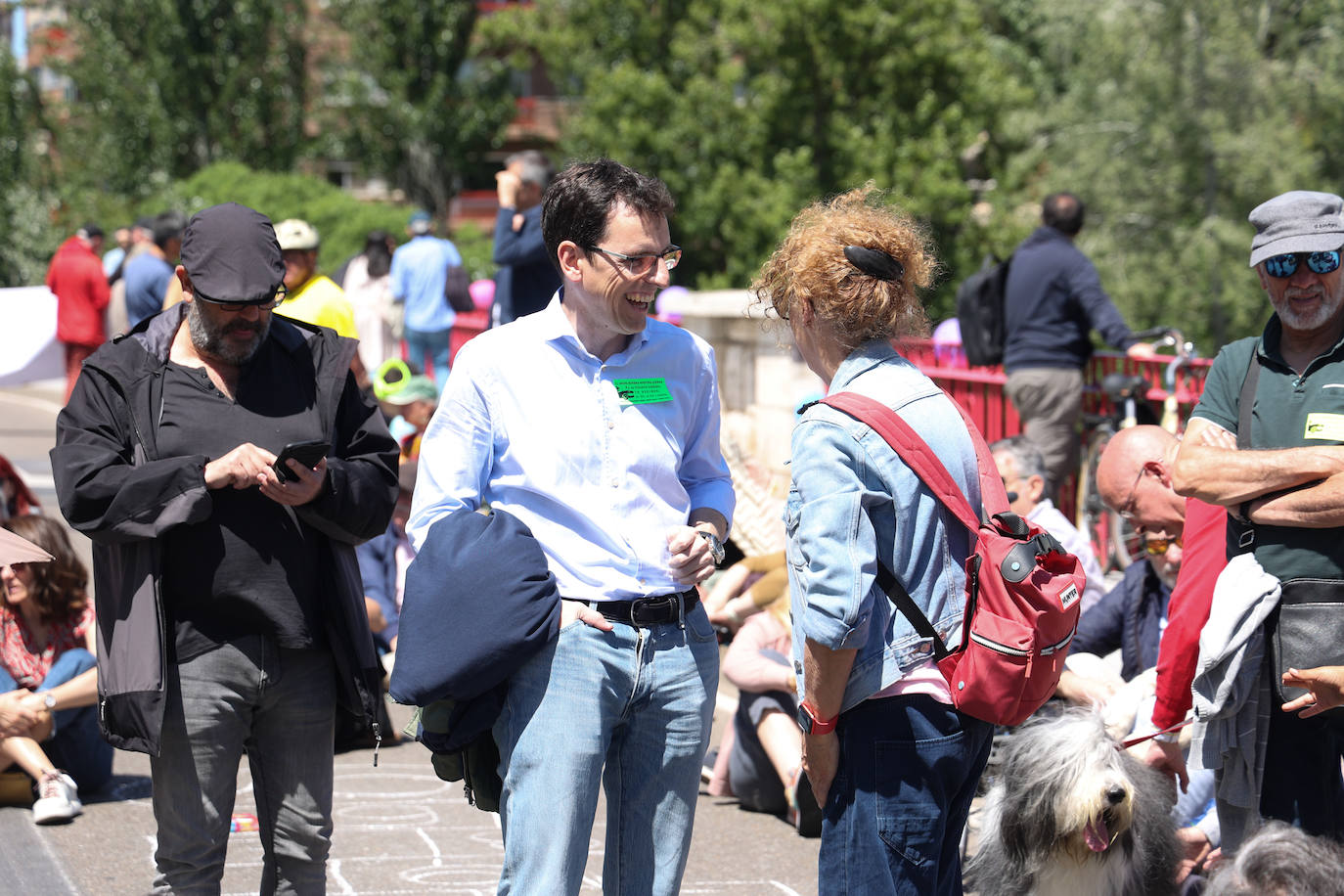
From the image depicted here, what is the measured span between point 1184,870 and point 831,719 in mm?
2081

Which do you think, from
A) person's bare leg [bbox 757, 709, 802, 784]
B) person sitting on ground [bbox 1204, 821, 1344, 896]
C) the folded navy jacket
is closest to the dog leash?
person sitting on ground [bbox 1204, 821, 1344, 896]

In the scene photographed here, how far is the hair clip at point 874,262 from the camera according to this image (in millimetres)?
3115

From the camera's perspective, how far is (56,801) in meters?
5.68

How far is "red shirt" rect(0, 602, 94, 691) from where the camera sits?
6.08m

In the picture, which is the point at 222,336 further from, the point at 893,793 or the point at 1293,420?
the point at 1293,420

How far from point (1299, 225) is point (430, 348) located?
10.6 metres

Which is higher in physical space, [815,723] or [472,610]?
[472,610]

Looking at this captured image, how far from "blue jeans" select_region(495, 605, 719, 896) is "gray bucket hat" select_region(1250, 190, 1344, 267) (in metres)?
1.75

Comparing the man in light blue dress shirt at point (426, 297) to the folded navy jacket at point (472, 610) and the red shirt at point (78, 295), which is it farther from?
the folded navy jacket at point (472, 610)

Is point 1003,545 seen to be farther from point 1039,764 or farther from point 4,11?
point 4,11

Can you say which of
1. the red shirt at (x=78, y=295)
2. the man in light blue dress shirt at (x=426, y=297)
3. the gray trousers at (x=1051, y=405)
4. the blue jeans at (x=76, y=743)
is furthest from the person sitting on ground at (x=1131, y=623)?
the red shirt at (x=78, y=295)

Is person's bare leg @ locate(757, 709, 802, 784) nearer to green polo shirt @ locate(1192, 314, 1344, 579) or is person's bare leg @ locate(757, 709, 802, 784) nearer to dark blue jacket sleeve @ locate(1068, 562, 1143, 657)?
dark blue jacket sleeve @ locate(1068, 562, 1143, 657)

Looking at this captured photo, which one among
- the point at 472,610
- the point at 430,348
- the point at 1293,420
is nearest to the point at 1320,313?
the point at 1293,420

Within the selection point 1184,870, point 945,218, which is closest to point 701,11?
point 945,218
